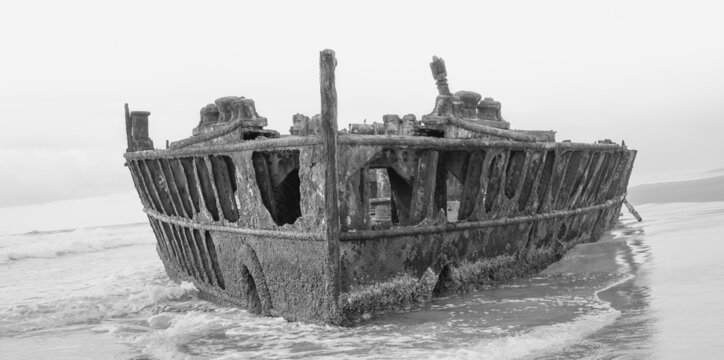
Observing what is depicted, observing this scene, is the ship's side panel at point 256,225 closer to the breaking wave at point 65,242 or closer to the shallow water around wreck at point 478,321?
the shallow water around wreck at point 478,321

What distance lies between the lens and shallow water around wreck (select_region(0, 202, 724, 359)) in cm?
543

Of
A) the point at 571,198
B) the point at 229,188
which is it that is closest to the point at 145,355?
the point at 229,188

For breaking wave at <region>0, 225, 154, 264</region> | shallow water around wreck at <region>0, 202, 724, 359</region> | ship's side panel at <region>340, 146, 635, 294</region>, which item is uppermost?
ship's side panel at <region>340, 146, 635, 294</region>

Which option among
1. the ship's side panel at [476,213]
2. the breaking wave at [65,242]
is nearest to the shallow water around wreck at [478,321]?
the ship's side panel at [476,213]

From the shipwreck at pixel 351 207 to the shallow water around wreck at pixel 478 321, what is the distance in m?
0.30

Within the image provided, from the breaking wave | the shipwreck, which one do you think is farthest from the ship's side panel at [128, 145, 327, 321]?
the breaking wave

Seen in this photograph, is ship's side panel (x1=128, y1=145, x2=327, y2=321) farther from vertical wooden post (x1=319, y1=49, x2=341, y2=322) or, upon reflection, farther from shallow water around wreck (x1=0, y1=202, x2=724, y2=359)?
shallow water around wreck (x1=0, y1=202, x2=724, y2=359)

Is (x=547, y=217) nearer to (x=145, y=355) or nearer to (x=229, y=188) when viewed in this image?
(x=229, y=188)

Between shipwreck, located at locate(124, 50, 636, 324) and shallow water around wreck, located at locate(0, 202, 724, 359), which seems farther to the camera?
shipwreck, located at locate(124, 50, 636, 324)

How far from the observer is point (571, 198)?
33.5ft

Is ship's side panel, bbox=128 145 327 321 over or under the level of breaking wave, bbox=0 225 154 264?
over

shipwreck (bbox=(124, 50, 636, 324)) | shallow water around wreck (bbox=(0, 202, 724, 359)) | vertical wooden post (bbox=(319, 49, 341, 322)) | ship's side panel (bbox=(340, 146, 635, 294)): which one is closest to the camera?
shallow water around wreck (bbox=(0, 202, 724, 359))

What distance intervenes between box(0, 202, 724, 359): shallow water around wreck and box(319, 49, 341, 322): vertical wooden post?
1.64 ft

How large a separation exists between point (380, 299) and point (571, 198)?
15.8 ft
